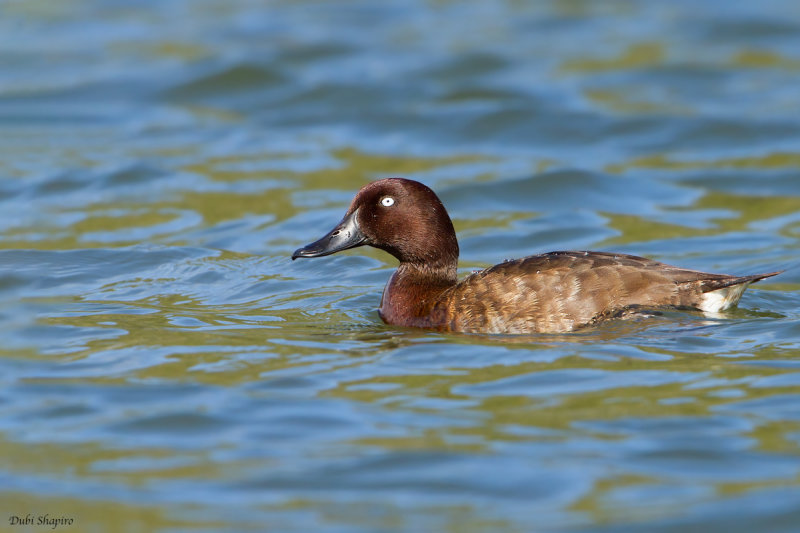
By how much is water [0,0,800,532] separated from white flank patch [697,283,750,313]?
88 millimetres

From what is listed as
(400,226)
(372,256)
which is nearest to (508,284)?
(400,226)

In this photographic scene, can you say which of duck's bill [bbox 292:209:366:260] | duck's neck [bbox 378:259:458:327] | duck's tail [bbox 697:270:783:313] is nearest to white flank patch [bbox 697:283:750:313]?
duck's tail [bbox 697:270:783:313]

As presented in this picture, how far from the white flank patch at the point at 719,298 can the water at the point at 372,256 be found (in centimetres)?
9

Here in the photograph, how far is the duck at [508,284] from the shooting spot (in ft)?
24.9

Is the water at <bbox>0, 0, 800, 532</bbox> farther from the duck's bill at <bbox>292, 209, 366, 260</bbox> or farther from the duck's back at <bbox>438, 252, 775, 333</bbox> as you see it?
the duck's bill at <bbox>292, 209, 366, 260</bbox>

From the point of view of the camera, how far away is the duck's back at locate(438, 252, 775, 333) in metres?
7.57

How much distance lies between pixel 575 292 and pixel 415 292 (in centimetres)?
111

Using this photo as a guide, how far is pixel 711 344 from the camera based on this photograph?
734cm

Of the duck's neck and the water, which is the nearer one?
the water

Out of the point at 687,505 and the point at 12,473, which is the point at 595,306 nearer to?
the point at 687,505

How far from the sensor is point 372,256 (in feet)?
34.9

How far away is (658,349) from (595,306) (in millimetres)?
517
